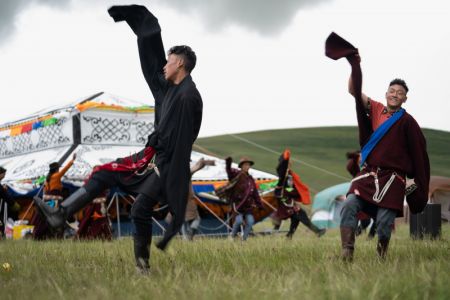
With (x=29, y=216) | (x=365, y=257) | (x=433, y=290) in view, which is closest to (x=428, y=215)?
(x=365, y=257)

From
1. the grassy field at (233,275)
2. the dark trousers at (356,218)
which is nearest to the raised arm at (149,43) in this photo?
the grassy field at (233,275)

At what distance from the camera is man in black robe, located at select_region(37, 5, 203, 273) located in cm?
469

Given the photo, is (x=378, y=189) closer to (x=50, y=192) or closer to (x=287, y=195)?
(x=287, y=195)

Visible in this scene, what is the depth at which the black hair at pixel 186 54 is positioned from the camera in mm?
4930

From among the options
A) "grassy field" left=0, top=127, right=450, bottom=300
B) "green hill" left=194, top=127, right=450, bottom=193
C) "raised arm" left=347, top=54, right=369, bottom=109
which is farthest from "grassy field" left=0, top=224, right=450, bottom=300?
"green hill" left=194, top=127, right=450, bottom=193

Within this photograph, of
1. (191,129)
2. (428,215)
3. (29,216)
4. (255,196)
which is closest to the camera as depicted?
(191,129)

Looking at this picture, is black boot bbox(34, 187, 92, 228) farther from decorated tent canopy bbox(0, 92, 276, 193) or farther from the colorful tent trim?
the colorful tent trim

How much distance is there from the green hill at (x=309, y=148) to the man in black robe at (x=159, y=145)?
2945 centimetres

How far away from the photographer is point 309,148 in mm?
50656

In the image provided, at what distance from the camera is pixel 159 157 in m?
4.83

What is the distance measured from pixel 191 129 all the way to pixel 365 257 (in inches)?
76.4

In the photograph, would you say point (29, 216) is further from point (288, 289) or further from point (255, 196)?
point (288, 289)

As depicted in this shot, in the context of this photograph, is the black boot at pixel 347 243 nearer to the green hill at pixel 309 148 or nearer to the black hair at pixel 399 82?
the black hair at pixel 399 82

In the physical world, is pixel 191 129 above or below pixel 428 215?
above
